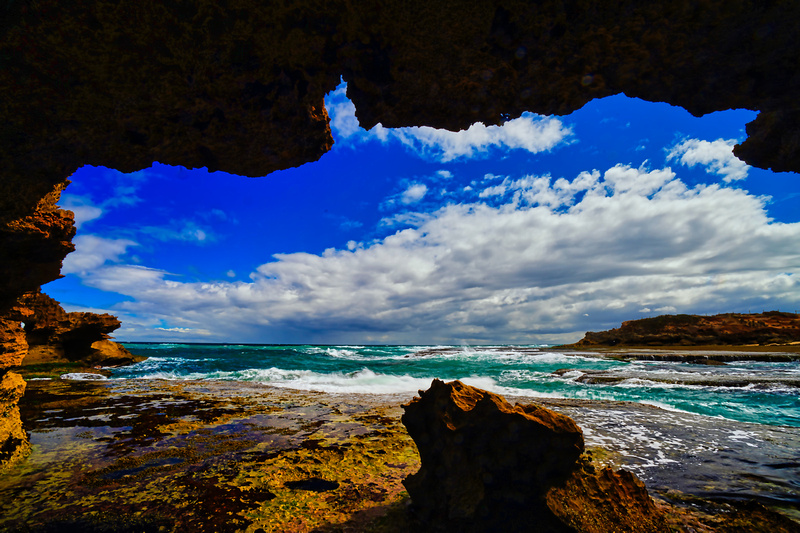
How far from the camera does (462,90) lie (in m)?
4.03

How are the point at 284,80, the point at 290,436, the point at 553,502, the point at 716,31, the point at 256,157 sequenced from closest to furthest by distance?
the point at 553,502 < the point at 716,31 < the point at 284,80 < the point at 256,157 < the point at 290,436

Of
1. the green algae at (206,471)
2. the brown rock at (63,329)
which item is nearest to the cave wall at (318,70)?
the green algae at (206,471)

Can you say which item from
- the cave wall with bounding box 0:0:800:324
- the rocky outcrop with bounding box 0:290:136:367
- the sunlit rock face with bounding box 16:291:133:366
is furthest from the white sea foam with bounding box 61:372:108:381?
the cave wall with bounding box 0:0:800:324

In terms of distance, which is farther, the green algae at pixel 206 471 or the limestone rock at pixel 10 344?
the limestone rock at pixel 10 344

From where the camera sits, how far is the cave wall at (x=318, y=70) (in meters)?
3.27

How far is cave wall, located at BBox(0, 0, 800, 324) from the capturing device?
10.7ft

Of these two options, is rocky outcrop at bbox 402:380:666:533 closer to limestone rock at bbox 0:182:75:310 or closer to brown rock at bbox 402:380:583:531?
brown rock at bbox 402:380:583:531

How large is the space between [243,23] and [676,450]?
8147 mm

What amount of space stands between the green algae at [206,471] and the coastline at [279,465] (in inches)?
0.7

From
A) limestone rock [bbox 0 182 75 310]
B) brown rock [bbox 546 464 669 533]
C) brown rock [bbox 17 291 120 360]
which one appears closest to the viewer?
brown rock [bbox 546 464 669 533]

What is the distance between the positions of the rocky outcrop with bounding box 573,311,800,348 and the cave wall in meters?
48.2

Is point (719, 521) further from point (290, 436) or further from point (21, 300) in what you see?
point (21, 300)

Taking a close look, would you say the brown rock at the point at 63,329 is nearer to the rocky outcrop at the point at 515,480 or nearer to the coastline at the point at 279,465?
the coastline at the point at 279,465

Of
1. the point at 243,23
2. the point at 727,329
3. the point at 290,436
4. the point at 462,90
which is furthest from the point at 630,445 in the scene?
the point at 727,329
